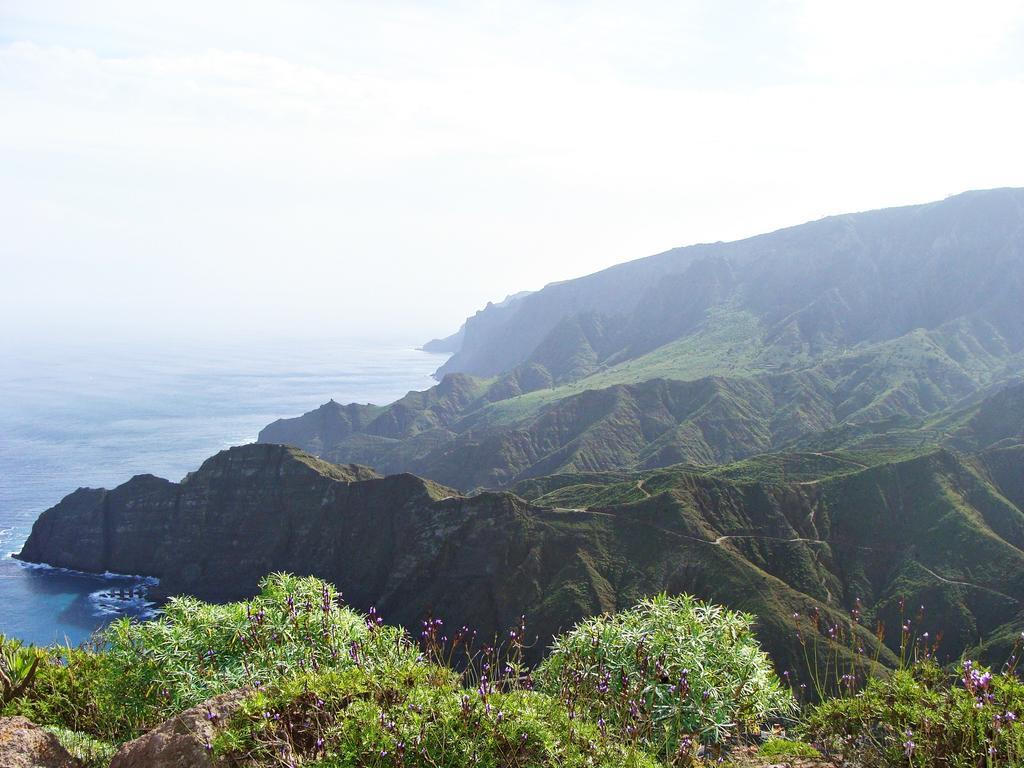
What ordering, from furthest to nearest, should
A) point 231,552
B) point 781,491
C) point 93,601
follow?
point 231,552
point 93,601
point 781,491

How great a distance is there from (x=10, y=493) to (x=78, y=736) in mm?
199547

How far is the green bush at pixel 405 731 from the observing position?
8234 millimetres

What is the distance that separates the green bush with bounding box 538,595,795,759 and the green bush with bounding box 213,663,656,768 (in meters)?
0.86

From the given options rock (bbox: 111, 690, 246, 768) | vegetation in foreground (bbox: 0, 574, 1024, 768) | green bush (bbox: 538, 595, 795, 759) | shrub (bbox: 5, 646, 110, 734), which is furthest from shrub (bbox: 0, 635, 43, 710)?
green bush (bbox: 538, 595, 795, 759)

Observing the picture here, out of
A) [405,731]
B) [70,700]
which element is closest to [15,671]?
[70,700]

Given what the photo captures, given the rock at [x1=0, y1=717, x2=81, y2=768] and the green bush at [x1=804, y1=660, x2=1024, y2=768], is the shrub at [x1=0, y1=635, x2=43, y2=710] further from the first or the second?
the green bush at [x1=804, y1=660, x2=1024, y2=768]

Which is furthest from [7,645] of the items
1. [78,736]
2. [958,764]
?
[958,764]

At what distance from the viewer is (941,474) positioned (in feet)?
337

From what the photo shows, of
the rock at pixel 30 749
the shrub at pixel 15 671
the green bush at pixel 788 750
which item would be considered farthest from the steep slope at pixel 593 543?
the rock at pixel 30 749

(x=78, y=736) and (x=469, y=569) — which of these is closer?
(x=78, y=736)

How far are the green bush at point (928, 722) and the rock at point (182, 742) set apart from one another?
928cm

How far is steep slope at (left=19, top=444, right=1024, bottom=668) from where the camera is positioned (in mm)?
81875

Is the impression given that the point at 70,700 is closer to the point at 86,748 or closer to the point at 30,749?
the point at 86,748

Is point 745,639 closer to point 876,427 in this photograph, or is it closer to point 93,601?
point 93,601
